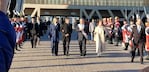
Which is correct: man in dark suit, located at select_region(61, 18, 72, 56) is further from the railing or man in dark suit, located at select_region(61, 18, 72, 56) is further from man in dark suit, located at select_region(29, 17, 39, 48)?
the railing

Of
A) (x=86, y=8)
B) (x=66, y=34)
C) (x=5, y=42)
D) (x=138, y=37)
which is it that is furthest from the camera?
(x=86, y=8)

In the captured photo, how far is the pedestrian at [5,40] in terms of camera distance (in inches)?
69.4

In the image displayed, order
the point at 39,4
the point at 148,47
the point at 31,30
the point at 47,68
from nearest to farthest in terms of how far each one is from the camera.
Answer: the point at 47,68, the point at 148,47, the point at 31,30, the point at 39,4

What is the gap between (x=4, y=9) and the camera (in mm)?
1880

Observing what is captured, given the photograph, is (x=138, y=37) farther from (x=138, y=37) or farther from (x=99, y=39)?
(x=99, y=39)

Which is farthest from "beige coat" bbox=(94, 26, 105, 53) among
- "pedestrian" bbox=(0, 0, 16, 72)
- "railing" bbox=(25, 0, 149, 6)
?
"railing" bbox=(25, 0, 149, 6)

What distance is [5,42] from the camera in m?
1.79

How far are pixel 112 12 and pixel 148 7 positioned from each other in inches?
362

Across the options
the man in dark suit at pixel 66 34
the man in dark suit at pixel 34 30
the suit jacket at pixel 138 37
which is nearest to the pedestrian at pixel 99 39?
the man in dark suit at pixel 66 34

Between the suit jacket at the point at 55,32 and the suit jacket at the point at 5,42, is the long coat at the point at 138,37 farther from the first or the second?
the suit jacket at the point at 5,42

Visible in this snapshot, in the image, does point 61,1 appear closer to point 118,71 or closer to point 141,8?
point 141,8

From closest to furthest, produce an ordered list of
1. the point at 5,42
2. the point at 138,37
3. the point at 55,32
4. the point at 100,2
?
→ the point at 5,42, the point at 138,37, the point at 55,32, the point at 100,2

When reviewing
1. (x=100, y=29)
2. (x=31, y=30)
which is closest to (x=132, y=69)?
(x=100, y=29)

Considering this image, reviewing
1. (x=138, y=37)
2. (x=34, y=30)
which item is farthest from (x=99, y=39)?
(x=34, y=30)
